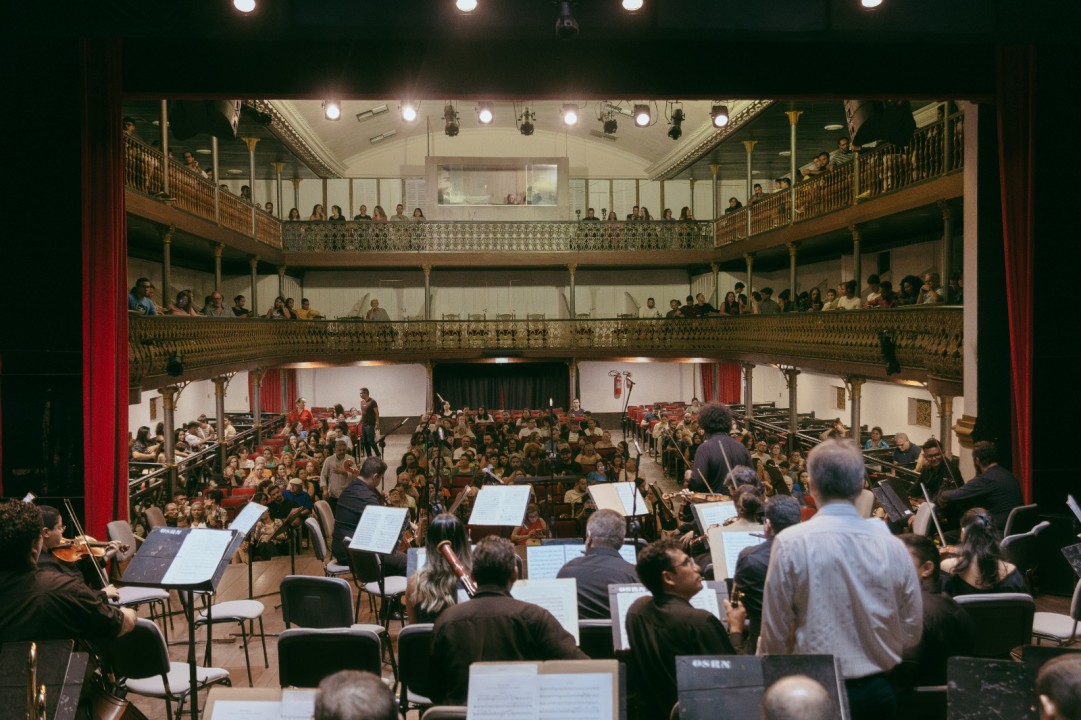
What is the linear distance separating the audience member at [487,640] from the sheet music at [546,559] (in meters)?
1.38

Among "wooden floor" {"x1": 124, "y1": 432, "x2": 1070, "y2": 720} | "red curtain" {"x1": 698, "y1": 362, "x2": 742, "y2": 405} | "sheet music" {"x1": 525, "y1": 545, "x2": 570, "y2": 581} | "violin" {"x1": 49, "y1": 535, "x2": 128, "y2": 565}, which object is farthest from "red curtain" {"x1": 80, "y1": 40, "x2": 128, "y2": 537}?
"red curtain" {"x1": 698, "y1": 362, "x2": 742, "y2": 405}

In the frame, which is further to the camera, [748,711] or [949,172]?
[949,172]

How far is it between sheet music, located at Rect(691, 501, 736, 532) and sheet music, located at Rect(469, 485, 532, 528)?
4.22 feet

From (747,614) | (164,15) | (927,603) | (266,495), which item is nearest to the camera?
(927,603)

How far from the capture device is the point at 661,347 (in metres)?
21.1

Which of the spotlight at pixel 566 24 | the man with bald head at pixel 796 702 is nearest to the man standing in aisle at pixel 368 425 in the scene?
the spotlight at pixel 566 24

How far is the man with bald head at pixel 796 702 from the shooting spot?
2.08m

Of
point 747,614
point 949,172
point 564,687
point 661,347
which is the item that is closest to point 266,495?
point 747,614

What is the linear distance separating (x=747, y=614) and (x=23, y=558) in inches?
134

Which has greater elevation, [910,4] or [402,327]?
[910,4]

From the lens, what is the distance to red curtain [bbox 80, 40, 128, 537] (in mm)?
6414

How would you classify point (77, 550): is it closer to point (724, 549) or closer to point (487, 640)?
point (487, 640)

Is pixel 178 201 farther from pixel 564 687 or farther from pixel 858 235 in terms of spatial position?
pixel 564 687

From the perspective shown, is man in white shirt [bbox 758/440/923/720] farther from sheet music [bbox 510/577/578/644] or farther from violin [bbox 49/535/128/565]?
violin [bbox 49/535/128/565]
